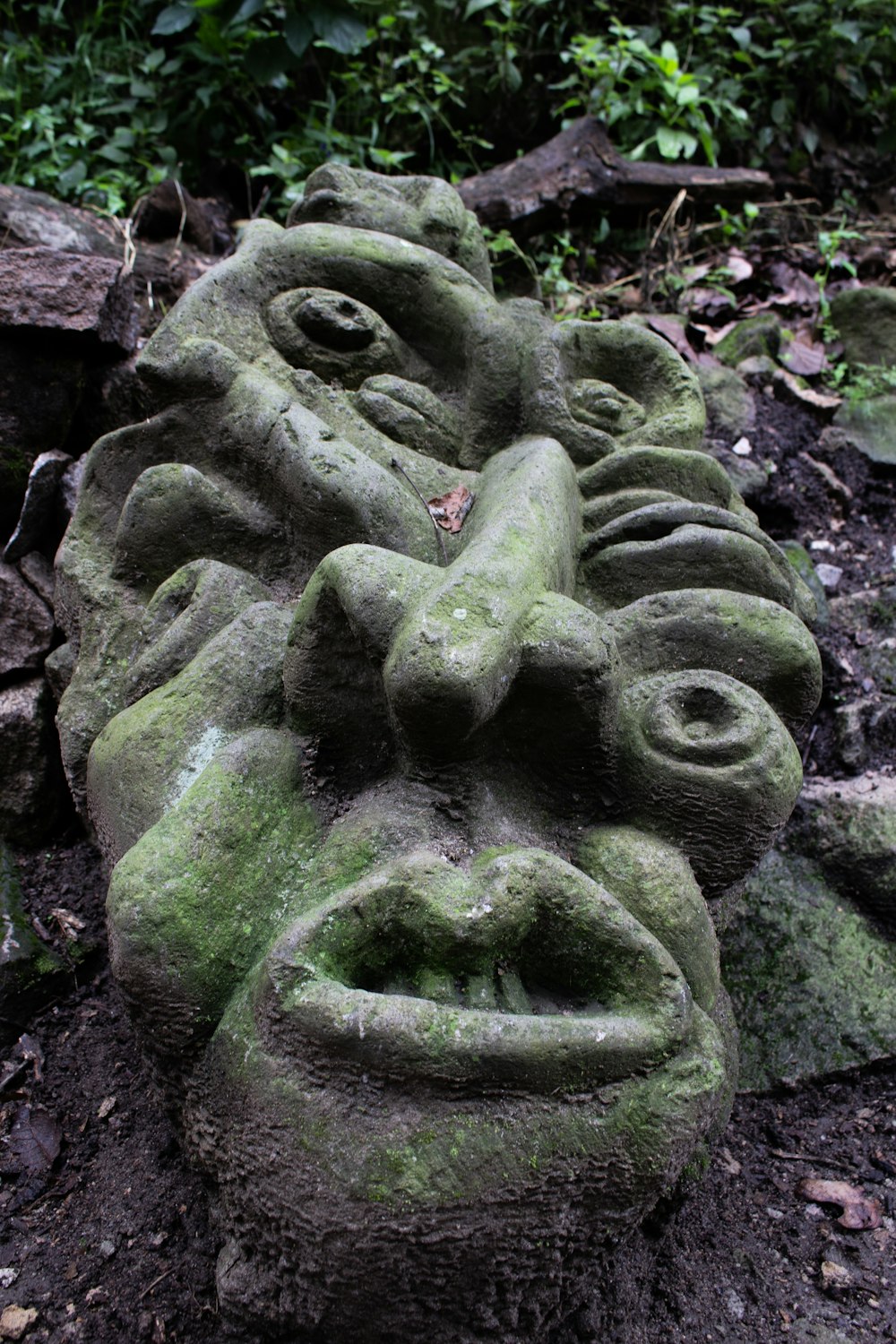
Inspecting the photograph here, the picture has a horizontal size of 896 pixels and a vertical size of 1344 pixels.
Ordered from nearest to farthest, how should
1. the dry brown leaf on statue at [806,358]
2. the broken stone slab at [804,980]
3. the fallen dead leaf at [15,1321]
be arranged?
1. the fallen dead leaf at [15,1321]
2. the broken stone slab at [804,980]
3. the dry brown leaf on statue at [806,358]

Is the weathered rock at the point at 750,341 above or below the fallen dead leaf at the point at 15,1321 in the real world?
above

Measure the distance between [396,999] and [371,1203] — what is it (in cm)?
22

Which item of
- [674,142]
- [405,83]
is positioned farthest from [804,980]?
[405,83]

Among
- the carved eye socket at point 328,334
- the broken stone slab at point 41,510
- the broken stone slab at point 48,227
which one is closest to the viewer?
the carved eye socket at point 328,334

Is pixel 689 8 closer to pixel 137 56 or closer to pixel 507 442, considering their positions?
pixel 137 56

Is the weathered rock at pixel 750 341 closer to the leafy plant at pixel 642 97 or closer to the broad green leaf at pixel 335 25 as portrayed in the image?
the leafy plant at pixel 642 97

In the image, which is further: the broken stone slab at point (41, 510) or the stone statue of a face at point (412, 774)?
the broken stone slab at point (41, 510)

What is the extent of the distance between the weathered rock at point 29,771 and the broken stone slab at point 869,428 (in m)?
2.75

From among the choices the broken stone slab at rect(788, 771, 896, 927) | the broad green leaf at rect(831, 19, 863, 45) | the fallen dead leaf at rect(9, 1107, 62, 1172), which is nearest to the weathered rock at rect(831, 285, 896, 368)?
the broad green leaf at rect(831, 19, 863, 45)

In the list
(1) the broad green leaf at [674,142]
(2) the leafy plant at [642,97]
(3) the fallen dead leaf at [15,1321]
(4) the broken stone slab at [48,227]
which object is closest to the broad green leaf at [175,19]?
(4) the broken stone slab at [48,227]

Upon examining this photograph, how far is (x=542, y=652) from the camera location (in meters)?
1.45

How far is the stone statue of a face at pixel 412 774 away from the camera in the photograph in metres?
1.17

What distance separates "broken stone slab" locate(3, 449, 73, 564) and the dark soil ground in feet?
3.25

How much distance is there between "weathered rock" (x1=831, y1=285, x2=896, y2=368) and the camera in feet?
12.9
